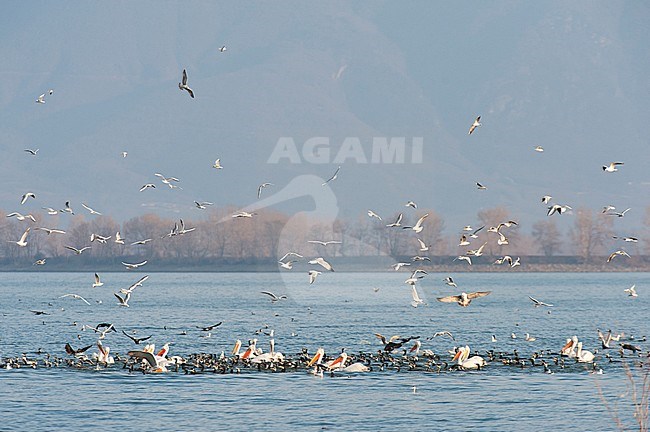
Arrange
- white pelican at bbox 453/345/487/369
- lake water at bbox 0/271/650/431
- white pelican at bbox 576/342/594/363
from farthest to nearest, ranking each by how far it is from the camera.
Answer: white pelican at bbox 576/342/594/363 < white pelican at bbox 453/345/487/369 < lake water at bbox 0/271/650/431

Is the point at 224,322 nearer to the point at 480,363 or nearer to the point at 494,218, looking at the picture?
the point at 480,363

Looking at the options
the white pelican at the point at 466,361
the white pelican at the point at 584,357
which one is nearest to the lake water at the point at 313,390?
the white pelican at the point at 466,361

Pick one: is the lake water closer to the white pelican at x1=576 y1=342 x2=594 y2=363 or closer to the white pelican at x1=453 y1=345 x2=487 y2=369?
the white pelican at x1=453 y1=345 x2=487 y2=369

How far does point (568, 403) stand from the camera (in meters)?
33.4

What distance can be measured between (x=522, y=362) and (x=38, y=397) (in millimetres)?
17031

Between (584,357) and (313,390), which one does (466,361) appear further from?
(313,390)

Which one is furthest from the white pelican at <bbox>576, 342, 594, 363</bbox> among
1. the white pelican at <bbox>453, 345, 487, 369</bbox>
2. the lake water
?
the white pelican at <bbox>453, 345, 487, 369</bbox>

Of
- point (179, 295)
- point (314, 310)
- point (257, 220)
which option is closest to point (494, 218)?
point (257, 220)

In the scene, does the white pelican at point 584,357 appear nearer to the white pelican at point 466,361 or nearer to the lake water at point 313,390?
the lake water at point 313,390

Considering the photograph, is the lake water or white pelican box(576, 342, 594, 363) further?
white pelican box(576, 342, 594, 363)

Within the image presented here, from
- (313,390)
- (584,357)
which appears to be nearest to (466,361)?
(584,357)

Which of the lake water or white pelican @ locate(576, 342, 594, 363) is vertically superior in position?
white pelican @ locate(576, 342, 594, 363)

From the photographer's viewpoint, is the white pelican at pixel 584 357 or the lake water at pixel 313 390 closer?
the lake water at pixel 313 390

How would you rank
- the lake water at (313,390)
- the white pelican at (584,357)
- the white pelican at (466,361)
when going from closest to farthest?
the lake water at (313,390) < the white pelican at (466,361) < the white pelican at (584,357)
